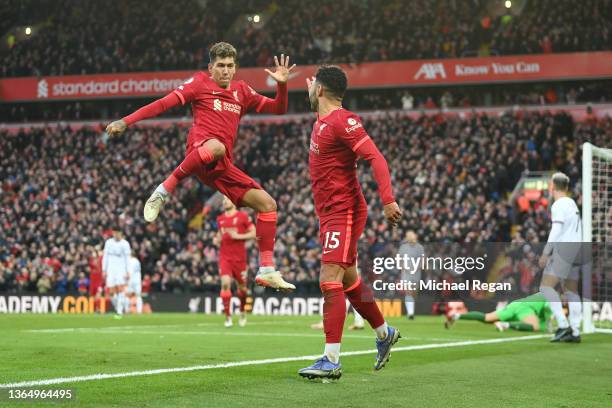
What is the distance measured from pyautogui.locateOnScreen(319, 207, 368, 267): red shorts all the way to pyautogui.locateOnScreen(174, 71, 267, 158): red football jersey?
2.16m

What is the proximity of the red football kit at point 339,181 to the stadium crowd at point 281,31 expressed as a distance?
104ft

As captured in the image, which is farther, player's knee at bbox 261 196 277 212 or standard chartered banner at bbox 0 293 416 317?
standard chartered banner at bbox 0 293 416 317

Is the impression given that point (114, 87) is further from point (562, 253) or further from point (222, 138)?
point (222, 138)

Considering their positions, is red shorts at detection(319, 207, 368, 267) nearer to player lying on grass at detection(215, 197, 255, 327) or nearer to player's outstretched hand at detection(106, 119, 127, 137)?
player's outstretched hand at detection(106, 119, 127, 137)

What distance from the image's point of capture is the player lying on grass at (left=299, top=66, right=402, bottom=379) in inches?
293

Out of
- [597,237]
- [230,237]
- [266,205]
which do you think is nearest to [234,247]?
[230,237]

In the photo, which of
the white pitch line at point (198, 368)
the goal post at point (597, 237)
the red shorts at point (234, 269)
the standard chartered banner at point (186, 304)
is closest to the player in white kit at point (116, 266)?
the standard chartered banner at point (186, 304)

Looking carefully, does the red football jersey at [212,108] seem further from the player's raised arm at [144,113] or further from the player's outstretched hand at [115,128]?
the player's outstretched hand at [115,128]

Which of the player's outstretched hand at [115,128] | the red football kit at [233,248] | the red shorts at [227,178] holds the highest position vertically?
the player's outstretched hand at [115,128]

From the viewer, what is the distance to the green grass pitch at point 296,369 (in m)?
6.34

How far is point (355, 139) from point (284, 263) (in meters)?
22.0

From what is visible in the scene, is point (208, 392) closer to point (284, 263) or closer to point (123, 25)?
point (284, 263)

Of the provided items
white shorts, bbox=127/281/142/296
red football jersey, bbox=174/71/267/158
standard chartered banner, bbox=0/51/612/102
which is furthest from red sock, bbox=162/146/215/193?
standard chartered banner, bbox=0/51/612/102

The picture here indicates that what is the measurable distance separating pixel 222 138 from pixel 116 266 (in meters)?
15.3
